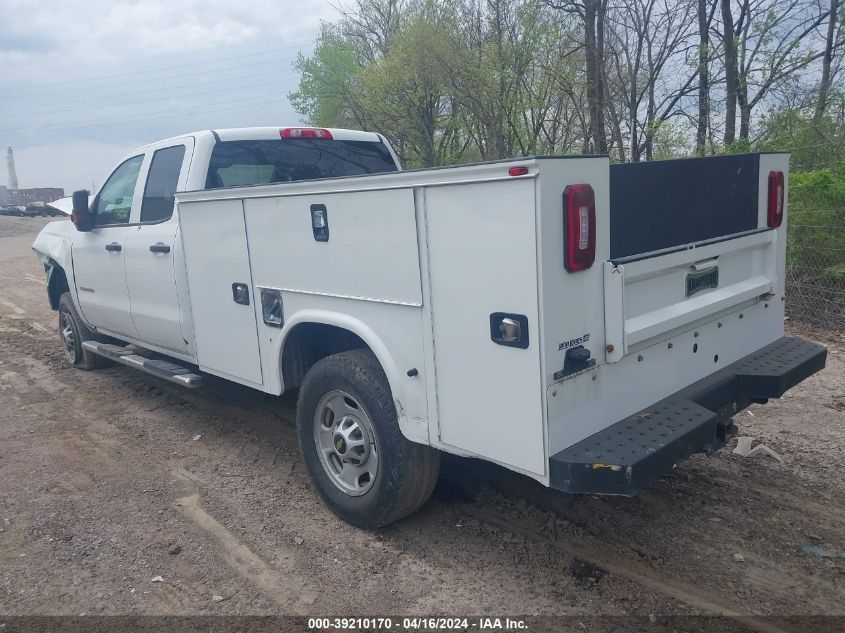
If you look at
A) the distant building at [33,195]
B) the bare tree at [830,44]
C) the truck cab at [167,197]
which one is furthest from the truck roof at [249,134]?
the distant building at [33,195]

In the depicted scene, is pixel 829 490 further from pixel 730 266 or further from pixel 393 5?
pixel 393 5

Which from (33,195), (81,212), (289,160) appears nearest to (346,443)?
(289,160)

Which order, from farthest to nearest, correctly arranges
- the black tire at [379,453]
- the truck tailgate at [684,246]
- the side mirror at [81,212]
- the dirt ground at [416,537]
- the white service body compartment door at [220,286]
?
the side mirror at [81,212]
the white service body compartment door at [220,286]
the black tire at [379,453]
the dirt ground at [416,537]
the truck tailgate at [684,246]

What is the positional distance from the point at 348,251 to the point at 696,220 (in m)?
1.81

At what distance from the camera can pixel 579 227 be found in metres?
3.05

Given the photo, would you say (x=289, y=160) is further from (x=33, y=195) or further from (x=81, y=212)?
(x=33, y=195)

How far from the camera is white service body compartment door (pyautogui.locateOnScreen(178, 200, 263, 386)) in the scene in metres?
4.70

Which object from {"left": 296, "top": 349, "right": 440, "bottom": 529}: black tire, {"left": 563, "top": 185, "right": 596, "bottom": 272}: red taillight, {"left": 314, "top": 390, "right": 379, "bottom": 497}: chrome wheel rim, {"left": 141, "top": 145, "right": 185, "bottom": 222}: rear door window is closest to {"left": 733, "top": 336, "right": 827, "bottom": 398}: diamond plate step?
{"left": 563, "top": 185, "right": 596, "bottom": 272}: red taillight

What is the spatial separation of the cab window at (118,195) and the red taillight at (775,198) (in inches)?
185

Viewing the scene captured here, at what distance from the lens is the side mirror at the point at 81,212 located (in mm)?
6590

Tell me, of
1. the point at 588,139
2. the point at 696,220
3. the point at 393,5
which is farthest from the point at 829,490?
the point at 393,5

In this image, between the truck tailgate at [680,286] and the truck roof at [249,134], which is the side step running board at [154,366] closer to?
the truck roof at [249,134]

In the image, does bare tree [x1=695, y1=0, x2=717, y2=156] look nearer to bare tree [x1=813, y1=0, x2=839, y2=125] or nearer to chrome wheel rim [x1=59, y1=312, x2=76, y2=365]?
bare tree [x1=813, y1=0, x2=839, y2=125]

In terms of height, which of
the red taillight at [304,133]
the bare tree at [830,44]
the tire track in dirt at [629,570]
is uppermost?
the bare tree at [830,44]
